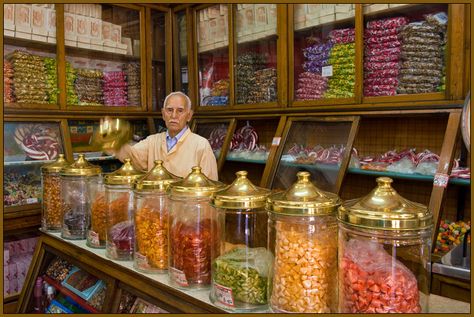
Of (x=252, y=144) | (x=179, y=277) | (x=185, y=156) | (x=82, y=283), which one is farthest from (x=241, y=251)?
(x=252, y=144)

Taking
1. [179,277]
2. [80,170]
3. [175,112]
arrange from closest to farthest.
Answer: [179,277], [80,170], [175,112]

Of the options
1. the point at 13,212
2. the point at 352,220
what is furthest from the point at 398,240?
the point at 13,212

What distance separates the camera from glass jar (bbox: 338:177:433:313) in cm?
83

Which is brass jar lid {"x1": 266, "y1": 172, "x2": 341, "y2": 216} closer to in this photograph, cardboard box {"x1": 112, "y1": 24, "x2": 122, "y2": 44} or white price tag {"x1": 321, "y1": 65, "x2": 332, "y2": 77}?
white price tag {"x1": 321, "y1": 65, "x2": 332, "y2": 77}

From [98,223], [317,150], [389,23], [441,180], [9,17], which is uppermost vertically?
[9,17]

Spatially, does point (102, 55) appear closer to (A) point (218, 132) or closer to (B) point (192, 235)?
(A) point (218, 132)

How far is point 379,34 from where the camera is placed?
8.04ft

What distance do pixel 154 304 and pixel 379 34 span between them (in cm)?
202

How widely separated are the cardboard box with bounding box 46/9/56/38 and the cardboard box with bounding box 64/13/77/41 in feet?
0.34

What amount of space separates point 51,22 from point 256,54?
1602 millimetres

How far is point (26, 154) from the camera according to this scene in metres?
3.03

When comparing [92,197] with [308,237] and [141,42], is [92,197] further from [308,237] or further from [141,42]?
[141,42]

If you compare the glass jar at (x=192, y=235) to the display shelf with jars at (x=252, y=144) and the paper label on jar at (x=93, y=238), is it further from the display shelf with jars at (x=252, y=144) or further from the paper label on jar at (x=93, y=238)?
the display shelf with jars at (x=252, y=144)

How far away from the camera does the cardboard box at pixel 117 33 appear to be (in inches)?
143
